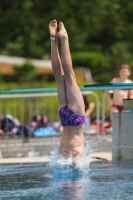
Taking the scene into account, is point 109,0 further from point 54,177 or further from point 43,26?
point 54,177

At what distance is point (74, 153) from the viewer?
7.18 m

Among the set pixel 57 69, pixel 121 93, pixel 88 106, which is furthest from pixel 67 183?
pixel 88 106

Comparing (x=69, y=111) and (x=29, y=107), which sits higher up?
(x=29, y=107)

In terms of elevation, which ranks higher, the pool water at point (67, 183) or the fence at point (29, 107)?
the fence at point (29, 107)

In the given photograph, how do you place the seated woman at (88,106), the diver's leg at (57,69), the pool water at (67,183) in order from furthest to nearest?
the seated woman at (88,106), the diver's leg at (57,69), the pool water at (67,183)

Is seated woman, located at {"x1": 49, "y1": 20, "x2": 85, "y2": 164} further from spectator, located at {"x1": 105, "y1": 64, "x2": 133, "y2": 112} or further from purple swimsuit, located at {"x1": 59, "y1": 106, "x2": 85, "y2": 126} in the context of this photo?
spectator, located at {"x1": 105, "y1": 64, "x2": 133, "y2": 112}

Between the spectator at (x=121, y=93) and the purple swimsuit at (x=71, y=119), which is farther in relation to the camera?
the spectator at (x=121, y=93)

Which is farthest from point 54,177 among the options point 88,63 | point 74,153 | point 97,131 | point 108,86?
point 88,63

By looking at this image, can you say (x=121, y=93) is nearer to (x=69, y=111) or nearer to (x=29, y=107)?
(x=29, y=107)

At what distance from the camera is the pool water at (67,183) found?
5637mm

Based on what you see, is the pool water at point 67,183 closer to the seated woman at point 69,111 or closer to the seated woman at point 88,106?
the seated woman at point 69,111

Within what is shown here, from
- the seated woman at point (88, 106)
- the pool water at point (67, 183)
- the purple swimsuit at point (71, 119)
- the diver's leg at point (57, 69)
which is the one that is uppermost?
the diver's leg at point (57, 69)

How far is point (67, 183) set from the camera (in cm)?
639

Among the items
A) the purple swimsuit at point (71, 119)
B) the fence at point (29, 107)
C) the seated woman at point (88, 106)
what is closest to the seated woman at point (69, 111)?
the purple swimsuit at point (71, 119)
